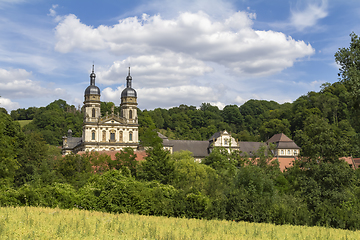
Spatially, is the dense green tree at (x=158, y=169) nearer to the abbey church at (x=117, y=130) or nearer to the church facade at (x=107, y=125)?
the abbey church at (x=117, y=130)

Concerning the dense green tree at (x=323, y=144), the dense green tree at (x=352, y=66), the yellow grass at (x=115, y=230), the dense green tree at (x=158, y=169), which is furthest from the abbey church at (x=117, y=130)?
the yellow grass at (x=115, y=230)

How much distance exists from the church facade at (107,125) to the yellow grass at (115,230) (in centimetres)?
7190

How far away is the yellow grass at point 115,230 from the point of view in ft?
33.9

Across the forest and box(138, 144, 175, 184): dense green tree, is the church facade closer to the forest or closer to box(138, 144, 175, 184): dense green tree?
the forest

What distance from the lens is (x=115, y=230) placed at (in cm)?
1154

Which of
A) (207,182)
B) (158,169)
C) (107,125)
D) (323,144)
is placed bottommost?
(207,182)

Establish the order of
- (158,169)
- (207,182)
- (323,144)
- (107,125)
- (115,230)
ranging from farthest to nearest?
(107,125) → (207,182) → (158,169) → (323,144) → (115,230)

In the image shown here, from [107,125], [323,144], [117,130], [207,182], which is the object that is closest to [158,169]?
[207,182]

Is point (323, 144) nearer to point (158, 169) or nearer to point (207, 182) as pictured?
point (207, 182)

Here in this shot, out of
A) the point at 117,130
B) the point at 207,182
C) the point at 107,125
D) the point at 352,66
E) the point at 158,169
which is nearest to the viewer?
the point at 352,66

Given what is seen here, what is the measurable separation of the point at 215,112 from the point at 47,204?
519 ft

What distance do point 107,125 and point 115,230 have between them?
76897mm

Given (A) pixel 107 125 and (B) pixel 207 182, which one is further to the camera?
(A) pixel 107 125

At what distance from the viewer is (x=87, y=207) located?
18.1 m
